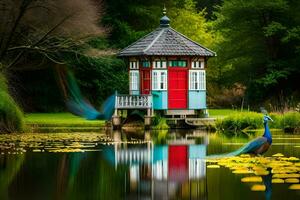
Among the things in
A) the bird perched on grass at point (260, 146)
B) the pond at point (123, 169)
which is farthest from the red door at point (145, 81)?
the bird perched on grass at point (260, 146)

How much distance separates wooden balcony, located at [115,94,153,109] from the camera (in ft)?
107

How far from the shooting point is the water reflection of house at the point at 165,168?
1297 centimetres

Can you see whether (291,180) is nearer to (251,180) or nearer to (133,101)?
(251,180)

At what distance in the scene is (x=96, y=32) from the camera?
33.0 meters

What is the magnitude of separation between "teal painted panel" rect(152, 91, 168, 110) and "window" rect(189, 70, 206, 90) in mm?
1376

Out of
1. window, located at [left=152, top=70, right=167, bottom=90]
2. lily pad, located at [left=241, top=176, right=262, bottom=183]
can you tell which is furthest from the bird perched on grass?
window, located at [left=152, top=70, right=167, bottom=90]

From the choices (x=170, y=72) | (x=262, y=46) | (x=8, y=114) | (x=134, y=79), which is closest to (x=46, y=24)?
(x=134, y=79)

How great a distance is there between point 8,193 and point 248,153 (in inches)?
295

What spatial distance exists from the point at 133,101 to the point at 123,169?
16.4 m

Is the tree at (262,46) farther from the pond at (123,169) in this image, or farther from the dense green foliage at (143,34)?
the pond at (123,169)

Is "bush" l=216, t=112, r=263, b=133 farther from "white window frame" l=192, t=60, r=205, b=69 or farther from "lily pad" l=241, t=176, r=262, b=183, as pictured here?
"lily pad" l=241, t=176, r=262, b=183

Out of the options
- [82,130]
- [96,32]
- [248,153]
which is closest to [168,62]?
[96,32]

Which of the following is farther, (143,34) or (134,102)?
(143,34)

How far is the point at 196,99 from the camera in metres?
34.4
